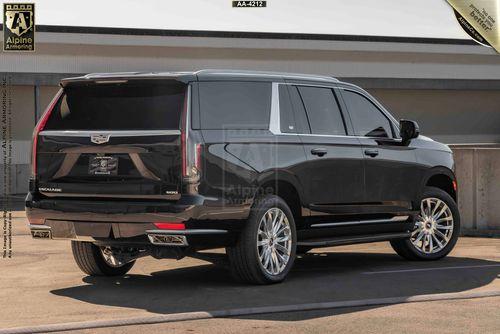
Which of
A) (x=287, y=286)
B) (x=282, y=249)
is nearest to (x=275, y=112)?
(x=282, y=249)

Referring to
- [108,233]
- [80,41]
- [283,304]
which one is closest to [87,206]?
[108,233]

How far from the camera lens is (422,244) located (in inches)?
484

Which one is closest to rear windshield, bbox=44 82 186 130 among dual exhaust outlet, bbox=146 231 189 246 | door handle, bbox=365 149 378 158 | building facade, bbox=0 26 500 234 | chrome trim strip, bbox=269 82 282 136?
dual exhaust outlet, bbox=146 231 189 246

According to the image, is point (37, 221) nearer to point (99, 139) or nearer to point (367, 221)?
point (99, 139)

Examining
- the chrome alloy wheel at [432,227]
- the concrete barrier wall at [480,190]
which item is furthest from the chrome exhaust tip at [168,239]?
the concrete barrier wall at [480,190]

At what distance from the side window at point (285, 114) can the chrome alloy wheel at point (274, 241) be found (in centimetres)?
86

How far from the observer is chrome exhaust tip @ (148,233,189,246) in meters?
9.23

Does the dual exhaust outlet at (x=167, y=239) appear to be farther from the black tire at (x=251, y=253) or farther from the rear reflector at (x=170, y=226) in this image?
the black tire at (x=251, y=253)

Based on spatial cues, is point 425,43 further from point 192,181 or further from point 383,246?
point 192,181

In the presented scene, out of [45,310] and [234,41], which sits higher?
[234,41]

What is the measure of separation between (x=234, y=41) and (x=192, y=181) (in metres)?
24.9

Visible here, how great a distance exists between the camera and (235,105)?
998 cm

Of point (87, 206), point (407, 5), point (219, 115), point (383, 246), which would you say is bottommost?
point (383, 246)

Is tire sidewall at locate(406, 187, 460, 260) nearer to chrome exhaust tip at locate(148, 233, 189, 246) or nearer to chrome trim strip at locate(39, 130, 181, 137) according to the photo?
chrome exhaust tip at locate(148, 233, 189, 246)
